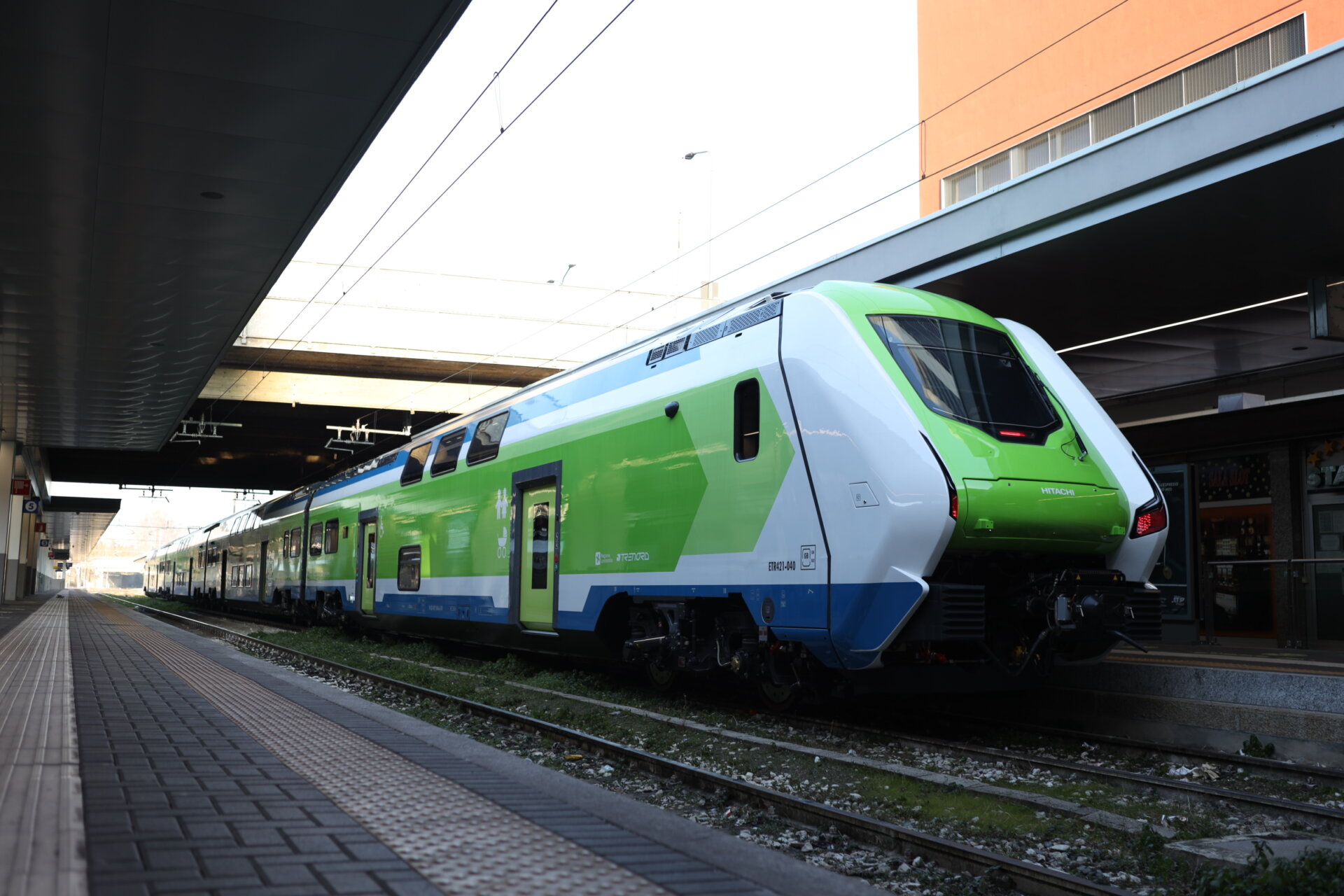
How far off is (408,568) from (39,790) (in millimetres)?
11423

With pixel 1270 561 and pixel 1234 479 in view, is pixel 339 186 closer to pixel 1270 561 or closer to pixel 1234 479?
pixel 1270 561

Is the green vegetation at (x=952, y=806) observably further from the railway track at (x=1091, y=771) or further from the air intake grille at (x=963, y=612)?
the air intake grille at (x=963, y=612)

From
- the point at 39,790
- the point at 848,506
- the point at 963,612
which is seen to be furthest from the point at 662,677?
the point at 39,790

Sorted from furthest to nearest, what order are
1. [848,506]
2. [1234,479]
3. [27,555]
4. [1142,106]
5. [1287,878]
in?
1. [27,555]
2. [1142,106]
3. [1234,479]
4. [848,506]
5. [1287,878]

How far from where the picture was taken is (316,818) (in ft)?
17.0

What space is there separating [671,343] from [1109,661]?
16.2 ft

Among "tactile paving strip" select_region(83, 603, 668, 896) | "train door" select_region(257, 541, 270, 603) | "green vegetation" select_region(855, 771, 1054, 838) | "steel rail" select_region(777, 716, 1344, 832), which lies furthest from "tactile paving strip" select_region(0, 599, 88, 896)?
"train door" select_region(257, 541, 270, 603)

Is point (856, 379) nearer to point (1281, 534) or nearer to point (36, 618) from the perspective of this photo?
point (1281, 534)

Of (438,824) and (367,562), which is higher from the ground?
(367,562)

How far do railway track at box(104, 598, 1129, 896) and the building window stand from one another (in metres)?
7.38

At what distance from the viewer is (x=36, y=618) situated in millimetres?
27234

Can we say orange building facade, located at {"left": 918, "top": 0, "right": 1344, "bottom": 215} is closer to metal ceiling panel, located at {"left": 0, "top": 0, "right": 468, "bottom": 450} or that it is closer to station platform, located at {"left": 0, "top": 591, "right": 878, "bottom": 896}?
metal ceiling panel, located at {"left": 0, "top": 0, "right": 468, "bottom": 450}

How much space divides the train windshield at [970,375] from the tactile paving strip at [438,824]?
437 cm

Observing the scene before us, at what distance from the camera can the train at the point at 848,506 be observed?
24.9 ft
